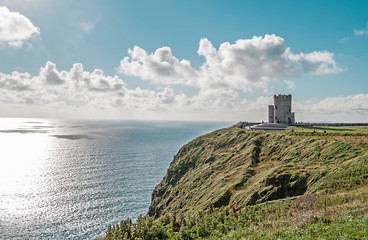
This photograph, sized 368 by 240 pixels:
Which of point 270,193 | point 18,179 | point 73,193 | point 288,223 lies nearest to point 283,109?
point 270,193

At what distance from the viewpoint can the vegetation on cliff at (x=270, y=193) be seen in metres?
14.7

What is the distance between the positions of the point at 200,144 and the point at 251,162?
2485 cm

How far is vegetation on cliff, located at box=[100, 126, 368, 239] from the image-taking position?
14729 mm

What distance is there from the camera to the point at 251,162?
37.5 metres

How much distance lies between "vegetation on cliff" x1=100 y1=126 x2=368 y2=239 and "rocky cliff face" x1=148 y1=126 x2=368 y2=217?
0.32 feet

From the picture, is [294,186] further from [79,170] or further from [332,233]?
[79,170]

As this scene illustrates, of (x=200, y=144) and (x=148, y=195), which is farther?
(x=148, y=195)

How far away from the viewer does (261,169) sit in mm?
33688

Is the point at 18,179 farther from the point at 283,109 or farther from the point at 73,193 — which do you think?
the point at 283,109

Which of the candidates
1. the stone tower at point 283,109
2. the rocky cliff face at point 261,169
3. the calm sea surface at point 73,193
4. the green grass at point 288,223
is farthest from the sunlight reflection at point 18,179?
the stone tower at point 283,109

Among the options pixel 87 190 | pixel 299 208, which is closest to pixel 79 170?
pixel 87 190

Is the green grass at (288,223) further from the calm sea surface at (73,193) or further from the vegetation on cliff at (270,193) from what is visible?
the calm sea surface at (73,193)

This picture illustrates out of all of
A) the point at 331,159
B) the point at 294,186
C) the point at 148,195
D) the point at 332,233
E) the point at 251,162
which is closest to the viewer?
the point at 332,233

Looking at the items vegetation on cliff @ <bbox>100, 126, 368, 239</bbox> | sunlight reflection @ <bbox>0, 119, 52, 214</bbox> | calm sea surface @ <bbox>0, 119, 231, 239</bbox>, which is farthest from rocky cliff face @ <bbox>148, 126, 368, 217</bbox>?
sunlight reflection @ <bbox>0, 119, 52, 214</bbox>
